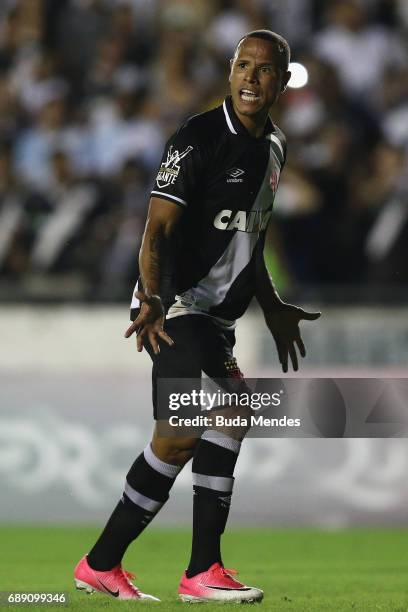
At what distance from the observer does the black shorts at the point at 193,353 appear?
19.4 ft

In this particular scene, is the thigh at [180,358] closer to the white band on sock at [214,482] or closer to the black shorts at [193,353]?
the black shorts at [193,353]

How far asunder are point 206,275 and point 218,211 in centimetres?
28

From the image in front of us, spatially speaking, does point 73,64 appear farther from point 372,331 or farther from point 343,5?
point 372,331

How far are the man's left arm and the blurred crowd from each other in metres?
4.14

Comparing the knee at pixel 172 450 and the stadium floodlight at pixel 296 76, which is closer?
the knee at pixel 172 450

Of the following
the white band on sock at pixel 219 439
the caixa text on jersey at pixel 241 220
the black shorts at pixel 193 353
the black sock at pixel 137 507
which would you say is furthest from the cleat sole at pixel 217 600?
the caixa text on jersey at pixel 241 220

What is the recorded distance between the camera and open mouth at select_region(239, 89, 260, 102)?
19.3ft

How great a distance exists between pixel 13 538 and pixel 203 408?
4.28 metres

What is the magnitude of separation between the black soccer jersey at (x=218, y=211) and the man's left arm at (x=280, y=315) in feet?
0.36

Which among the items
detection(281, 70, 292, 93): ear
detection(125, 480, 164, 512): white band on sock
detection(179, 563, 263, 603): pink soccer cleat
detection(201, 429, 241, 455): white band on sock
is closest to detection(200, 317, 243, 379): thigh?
detection(201, 429, 241, 455): white band on sock

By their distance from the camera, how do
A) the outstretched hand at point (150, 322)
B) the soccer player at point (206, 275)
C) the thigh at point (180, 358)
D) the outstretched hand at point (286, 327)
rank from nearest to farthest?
the outstretched hand at point (150, 322) < the soccer player at point (206, 275) < the thigh at point (180, 358) < the outstretched hand at point (286, 327)

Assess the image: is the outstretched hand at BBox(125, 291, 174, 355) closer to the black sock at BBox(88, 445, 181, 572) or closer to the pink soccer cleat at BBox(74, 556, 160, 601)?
the black sock at BBox(88, 445, 181, 572)

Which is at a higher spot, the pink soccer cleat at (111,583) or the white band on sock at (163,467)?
the white band on sock at (163,467)

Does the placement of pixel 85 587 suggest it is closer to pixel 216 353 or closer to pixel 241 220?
pixel 216 353
